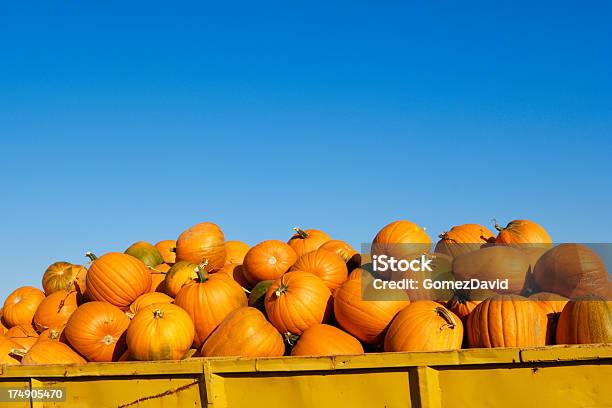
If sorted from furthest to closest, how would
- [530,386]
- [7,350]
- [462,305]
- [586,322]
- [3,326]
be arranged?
[3,326] → [7,350] → [462,305] → [586,322] → [530,386]

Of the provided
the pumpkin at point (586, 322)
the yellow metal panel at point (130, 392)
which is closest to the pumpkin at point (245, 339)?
the yellow metal panel at point (130, 392)

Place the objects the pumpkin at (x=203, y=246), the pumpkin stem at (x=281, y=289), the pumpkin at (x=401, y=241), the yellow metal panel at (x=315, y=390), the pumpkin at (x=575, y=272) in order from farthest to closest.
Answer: the pumpkin at (x=203, y=246), the pumpkin at (x=401, y=241), the pumpkin stem at (x=281, y=289), the pumpkin at (x=575, y=272), the yellow metal panel at (x=315, y=390)

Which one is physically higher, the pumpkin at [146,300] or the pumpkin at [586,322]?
the pumpkin at [146,300]

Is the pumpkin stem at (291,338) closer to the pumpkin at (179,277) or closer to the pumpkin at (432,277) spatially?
the pumpkin at (432,277)

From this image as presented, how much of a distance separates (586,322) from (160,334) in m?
3.42

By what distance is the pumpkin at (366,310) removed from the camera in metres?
5.11

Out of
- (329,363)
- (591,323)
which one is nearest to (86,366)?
(329,363)

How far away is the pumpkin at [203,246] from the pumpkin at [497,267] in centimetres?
316

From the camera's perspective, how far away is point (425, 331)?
4.67 metres

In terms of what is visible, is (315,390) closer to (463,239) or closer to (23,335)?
(463,239)

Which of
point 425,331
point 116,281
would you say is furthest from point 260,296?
point 425,331

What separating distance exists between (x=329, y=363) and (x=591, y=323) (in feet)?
6.37

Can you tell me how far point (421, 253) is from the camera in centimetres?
582

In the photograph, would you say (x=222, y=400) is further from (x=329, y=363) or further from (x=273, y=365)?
(x=329, y=363)
